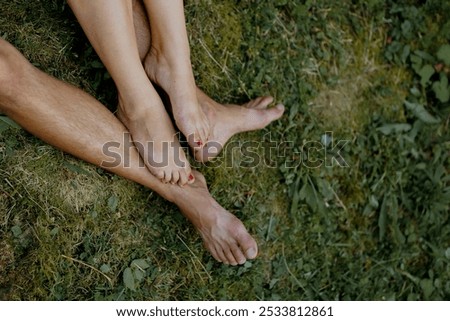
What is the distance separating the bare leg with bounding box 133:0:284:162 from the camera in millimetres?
2480

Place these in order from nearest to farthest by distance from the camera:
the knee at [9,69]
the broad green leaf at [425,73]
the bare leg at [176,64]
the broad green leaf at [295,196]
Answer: the knee at [9,69], the bare leg at [176,64], the broad green leaf at [295,196], the broad green leaf at [425,73]

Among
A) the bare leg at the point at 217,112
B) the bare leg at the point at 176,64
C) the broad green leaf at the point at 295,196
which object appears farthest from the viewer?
the broad green leaf at the point at 295,196

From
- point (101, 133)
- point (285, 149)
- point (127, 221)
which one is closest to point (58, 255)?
point (127, 221)

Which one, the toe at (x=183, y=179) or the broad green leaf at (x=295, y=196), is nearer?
the toe at (x=183, y=179)

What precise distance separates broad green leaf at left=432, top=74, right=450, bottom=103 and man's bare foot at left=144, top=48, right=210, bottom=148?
4.33ft

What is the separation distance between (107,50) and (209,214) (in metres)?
0.79

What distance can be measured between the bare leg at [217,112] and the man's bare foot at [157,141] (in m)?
0.13

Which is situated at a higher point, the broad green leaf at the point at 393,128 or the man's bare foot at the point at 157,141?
the man's bare foot at the point at 157,141

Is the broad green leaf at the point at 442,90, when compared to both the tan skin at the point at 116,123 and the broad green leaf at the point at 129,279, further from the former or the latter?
the broad green leaf at the point at 129,279

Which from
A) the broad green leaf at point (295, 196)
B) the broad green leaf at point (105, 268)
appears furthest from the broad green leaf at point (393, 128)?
the broad green leaf at point (105, 268)

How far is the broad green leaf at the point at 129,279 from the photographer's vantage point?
8.63ft

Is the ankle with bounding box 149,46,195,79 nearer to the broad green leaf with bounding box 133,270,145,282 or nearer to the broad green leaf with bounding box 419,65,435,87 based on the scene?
the broad green leaf with bounding box 133,270,145,282

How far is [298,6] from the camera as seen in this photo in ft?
9.62

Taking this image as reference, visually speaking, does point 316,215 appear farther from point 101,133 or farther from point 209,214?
point 101,133
